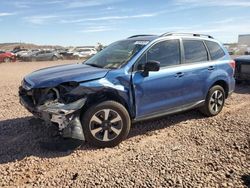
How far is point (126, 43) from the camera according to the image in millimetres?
6270

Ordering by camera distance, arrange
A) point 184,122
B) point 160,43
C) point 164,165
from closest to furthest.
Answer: point 164,165
point 160,43
point 184,122

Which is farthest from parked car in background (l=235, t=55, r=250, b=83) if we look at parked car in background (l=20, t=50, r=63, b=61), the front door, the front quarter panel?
parked car in background (l=20, t=50, r=63, b=61)

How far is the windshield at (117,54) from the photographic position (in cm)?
557

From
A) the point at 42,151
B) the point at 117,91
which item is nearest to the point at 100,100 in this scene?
the point at 117,91

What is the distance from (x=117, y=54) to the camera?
5.93 meters

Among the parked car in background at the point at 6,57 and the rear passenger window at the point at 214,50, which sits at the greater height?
the rear passenger window at the point at 214,50

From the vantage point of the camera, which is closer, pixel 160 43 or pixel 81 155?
pixel 81 155

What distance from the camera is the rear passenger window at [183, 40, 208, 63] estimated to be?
20.6 ft

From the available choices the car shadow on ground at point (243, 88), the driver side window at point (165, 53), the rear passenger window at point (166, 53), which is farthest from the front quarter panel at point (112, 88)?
the car shadow on ground at point (243, 88)

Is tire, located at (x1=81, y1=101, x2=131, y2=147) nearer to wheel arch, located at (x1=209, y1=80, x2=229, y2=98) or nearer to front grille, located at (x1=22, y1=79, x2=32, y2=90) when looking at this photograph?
front grille, located at (x1=22, y1=79, x2=32, y2=90)

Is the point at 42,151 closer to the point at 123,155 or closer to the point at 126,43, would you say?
the point at 123,155

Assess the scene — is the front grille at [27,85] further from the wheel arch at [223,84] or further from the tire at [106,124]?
the wheel arch at [223,84]

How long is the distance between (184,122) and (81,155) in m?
2.58

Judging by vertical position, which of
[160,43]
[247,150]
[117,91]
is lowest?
[247,150]
